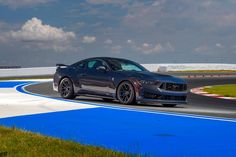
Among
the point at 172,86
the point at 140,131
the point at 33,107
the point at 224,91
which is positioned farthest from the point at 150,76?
the point at 224,91

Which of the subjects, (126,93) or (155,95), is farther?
(126,93)

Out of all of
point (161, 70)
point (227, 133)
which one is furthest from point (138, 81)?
point (161, 70)

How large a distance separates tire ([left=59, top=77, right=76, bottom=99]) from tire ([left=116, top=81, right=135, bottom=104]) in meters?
2.18

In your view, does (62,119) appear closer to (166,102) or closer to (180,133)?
(180,133)

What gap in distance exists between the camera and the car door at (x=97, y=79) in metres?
13.6

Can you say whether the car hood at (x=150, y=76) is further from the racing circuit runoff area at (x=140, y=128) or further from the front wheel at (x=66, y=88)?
the front wheel at (x=66, y=88)

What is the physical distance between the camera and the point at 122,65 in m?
14.0

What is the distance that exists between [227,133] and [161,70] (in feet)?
153

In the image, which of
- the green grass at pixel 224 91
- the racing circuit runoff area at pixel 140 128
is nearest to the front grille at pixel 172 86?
the racing circuit runoff area at pixel 140 128

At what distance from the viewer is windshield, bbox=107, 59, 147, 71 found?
543 inches

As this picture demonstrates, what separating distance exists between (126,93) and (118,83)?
385 mm

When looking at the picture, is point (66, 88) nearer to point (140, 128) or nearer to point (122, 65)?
point (122, 65)

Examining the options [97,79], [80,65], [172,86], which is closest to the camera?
[172,86]

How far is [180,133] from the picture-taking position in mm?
7871
